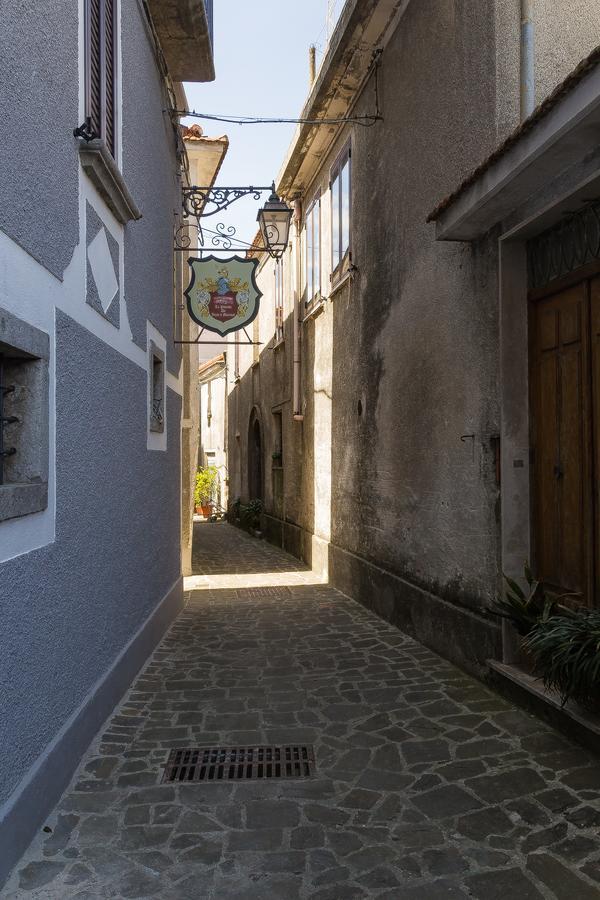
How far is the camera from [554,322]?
499 centimetres

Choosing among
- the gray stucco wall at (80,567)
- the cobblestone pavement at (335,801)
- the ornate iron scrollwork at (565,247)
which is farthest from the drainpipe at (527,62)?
the cobblestone pavement at (335,801)

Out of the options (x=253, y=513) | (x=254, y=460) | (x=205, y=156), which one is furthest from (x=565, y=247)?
(x=254, y=460)

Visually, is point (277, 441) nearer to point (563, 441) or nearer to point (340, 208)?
point (340, 208)

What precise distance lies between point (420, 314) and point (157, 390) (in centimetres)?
260

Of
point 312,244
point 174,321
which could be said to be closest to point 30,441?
point 174,321

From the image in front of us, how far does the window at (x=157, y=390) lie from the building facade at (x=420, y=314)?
2.37 meters

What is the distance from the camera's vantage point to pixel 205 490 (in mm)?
25438

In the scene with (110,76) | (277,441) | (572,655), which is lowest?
(572,655)


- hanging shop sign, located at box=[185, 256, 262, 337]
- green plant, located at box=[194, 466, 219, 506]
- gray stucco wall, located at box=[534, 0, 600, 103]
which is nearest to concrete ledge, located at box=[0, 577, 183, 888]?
hanging shop sign, located at box=[185, 256, 262, 337]

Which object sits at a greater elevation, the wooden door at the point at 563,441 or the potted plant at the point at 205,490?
the wooden door at the point at 563,441

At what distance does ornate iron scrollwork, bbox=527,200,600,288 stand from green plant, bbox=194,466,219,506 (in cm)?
2040

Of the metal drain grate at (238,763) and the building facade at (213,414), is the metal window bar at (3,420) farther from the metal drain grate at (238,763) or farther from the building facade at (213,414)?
the building facade at (213,414)

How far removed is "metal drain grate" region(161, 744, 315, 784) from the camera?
393 centimetres

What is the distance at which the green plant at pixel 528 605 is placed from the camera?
15.7ft
